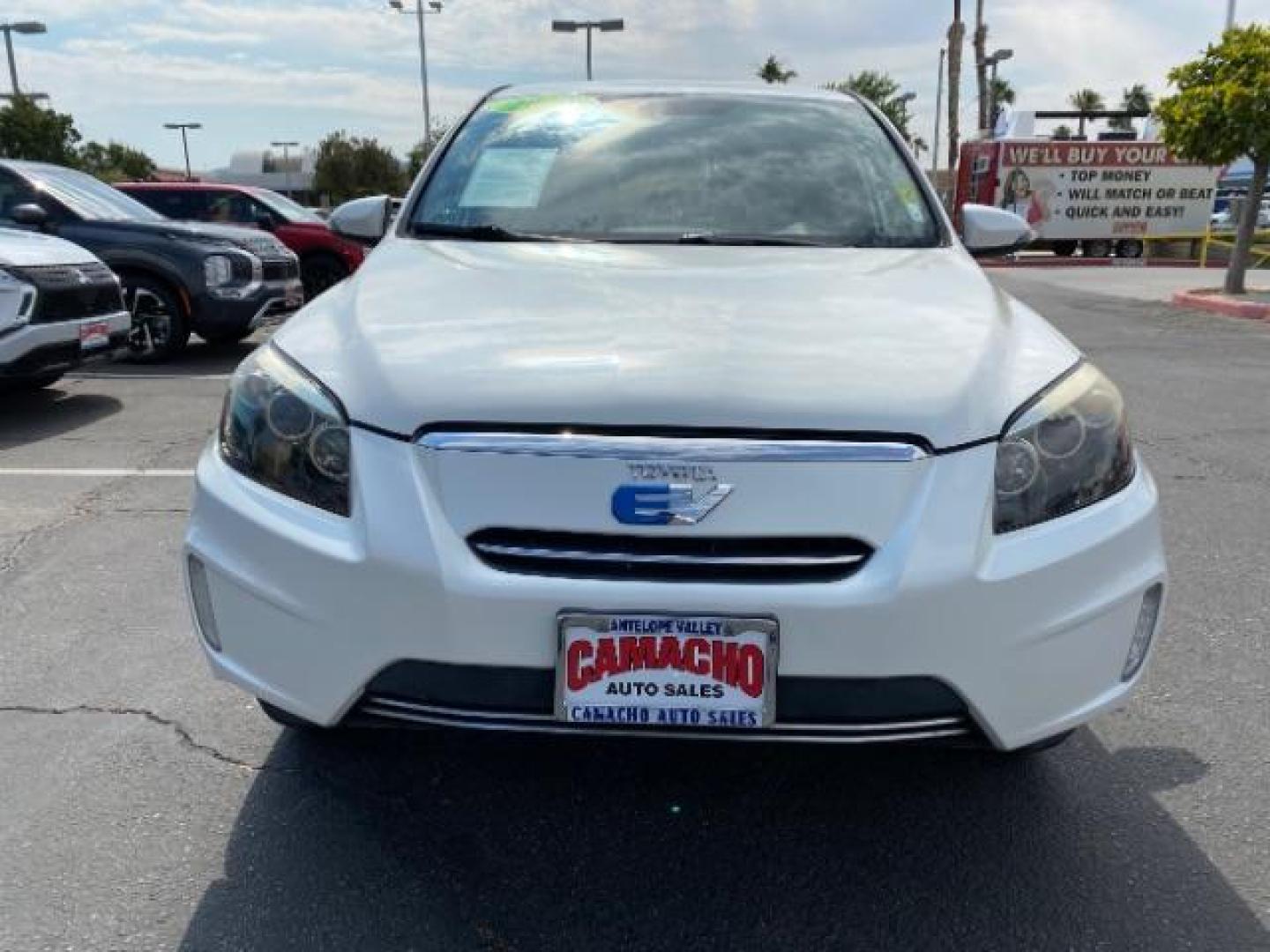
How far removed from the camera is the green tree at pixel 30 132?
37812mm

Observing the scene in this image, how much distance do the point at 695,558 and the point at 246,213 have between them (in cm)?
1151

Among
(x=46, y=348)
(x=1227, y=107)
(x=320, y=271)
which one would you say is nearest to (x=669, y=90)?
(x=46, y=348)

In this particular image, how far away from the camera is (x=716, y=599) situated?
1733mm

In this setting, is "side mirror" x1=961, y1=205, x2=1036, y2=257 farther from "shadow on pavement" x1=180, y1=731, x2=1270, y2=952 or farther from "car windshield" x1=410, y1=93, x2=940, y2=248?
"shadow on pavement" x1=180, y1=731, x2=1270, y2=952

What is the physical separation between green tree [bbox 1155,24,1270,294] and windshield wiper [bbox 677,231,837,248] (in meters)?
14.0

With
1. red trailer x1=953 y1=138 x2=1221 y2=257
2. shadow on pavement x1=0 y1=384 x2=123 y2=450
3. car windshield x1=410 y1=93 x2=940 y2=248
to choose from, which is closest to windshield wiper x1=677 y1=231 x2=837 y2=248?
car windshield x1=410 y1=93 x2=940 y2=248

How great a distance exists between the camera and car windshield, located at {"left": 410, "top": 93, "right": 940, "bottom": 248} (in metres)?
2.96

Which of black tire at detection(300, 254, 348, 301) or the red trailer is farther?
the red trailer

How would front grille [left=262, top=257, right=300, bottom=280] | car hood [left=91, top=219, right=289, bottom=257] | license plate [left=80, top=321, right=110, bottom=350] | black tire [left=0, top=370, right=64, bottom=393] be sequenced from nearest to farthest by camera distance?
license plate [left=80, top=321, right=110, bottom=350], black tire [left=0, top=370, right=64, bottom=393], car hood [left=91, top=219, right=289, bottom=257], front grille [left=262, top=257, right=300, bottom=280]

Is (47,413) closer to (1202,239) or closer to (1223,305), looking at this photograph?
(1223,305)

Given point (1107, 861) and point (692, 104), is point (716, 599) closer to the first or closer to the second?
point (1107, 861)

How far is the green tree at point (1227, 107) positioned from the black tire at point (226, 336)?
40.8 feet

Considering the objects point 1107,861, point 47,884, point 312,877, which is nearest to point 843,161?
point 1107,861

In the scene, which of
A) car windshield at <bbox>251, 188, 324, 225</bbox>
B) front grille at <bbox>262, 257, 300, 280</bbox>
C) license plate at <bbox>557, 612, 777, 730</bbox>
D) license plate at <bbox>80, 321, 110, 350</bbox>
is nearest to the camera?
license plate at <bbox>557, 612, 777, 730</bbox>
